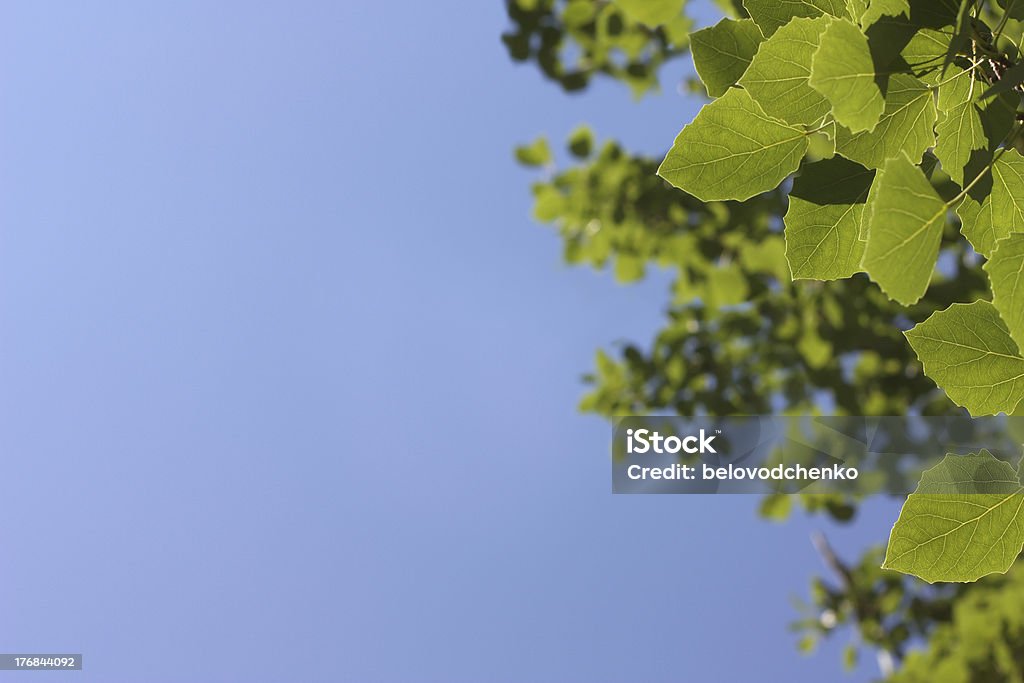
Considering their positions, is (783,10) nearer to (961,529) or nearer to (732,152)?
(732,152)

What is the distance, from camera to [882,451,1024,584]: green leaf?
75 centimetres

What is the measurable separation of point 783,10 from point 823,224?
21 centimetres

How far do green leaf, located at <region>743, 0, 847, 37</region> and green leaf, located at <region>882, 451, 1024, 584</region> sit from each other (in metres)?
0.46

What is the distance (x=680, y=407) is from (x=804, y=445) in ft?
4.46

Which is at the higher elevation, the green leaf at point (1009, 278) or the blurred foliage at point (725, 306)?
the blurred foliage at point (725, 306)

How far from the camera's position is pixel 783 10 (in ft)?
2.60

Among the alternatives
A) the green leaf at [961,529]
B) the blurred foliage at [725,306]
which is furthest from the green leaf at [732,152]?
the blurred foliage at [725,306]

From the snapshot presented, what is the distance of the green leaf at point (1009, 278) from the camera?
2.14 ft

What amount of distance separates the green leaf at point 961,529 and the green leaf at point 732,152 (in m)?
0.33

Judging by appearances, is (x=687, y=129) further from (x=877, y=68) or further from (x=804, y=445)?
(x=804, y=445)

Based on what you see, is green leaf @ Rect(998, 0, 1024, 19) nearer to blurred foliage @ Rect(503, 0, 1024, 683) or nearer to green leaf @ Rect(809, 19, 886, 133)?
green leaf @ Rect(809, 19, 886, 133)

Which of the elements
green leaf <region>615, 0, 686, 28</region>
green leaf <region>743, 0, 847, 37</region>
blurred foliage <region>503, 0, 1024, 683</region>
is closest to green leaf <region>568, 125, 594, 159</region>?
blurred foliage <region>503, 0, 1024, 683</region>

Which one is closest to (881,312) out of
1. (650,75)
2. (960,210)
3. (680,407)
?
(680,407)

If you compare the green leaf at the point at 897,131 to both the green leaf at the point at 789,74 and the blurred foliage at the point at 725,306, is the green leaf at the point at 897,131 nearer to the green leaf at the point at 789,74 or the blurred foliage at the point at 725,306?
the green leaf at the point at 789,74
